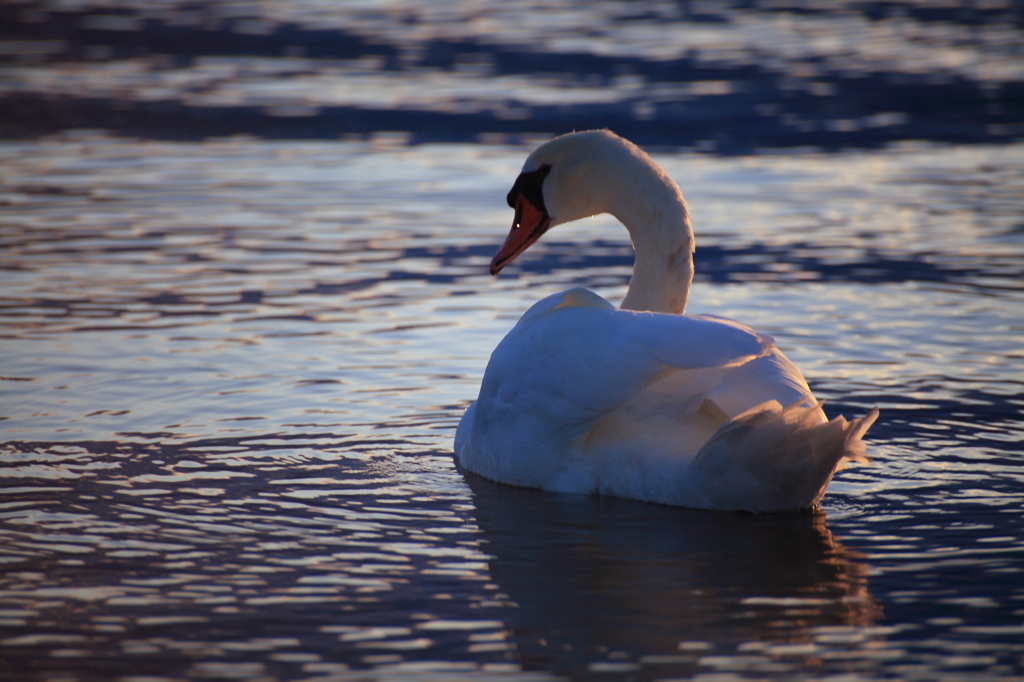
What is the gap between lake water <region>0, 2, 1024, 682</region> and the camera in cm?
427

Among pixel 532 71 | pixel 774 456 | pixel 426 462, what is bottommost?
pixel 426 462

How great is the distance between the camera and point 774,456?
507 centimetres

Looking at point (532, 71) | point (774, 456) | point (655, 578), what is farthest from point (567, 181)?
point (532, 71)

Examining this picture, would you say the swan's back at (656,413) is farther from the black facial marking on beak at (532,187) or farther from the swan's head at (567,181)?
the black facial marking on beak at (532,187)

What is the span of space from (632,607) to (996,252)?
7.48 m

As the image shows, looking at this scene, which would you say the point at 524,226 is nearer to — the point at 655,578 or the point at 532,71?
the point at 655,578

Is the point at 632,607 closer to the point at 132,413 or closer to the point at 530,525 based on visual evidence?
the point at 530,525

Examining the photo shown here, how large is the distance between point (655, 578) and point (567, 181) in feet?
8.44

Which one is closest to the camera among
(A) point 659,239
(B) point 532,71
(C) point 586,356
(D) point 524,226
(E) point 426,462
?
(C) point 586,356

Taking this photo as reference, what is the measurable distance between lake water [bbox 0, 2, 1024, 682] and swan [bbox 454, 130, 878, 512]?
0.16 meters

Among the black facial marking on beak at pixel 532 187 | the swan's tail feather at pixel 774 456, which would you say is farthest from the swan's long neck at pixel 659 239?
the swan's tail feather at pixel 774 456

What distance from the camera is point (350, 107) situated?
760 inches

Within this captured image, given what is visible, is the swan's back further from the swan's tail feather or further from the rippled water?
the rippled water

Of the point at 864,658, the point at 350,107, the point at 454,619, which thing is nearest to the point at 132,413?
the point at 454,619
